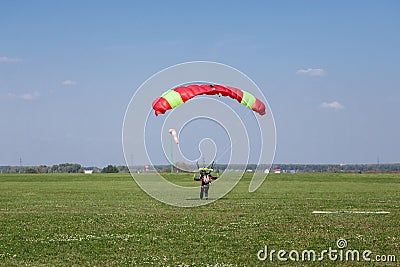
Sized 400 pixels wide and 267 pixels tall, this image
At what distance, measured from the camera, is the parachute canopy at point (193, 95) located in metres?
28.2

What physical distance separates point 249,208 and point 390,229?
387 inches

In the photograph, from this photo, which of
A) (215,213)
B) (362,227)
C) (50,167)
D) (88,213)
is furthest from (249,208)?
(50,167)

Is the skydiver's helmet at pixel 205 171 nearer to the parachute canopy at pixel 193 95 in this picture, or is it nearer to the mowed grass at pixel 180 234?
the mowed grass at pixel 180 234

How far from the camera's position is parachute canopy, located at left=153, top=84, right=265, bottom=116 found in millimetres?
28250

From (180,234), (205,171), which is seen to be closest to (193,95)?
(205,171)

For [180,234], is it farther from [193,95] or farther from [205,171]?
[205,171]

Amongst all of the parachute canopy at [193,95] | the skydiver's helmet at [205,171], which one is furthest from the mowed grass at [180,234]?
the parachute canopy at [193,95]

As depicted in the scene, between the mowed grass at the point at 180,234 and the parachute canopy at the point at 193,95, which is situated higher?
the parachute canopy at the point at 193,95

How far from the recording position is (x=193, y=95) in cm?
2828

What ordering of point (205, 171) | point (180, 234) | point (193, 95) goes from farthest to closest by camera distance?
point (205, 171) < point (193, 95) < point (180, 234)

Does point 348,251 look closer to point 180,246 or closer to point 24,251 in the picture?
point 180,246

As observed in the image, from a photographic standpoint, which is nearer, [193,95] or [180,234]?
[180,234]

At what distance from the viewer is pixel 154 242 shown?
1848 cm

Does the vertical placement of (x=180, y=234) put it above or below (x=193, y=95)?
below
